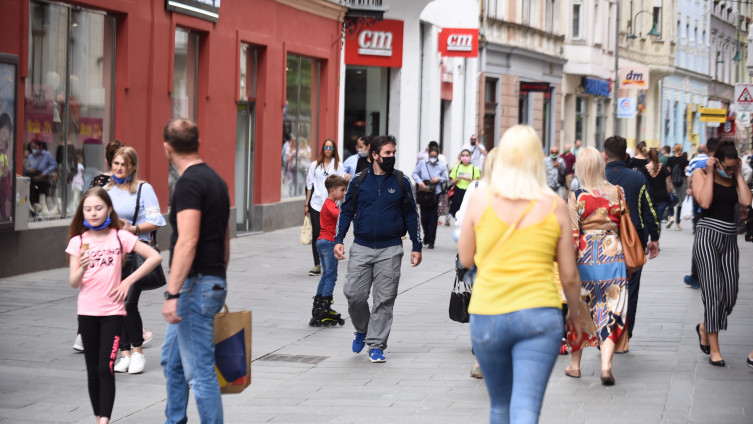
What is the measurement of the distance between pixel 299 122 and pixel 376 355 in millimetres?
14744

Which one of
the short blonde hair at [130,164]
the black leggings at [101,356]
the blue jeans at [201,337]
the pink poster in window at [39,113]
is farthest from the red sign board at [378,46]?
the blue jeans at [201,337]

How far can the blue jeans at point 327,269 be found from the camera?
11094 mm

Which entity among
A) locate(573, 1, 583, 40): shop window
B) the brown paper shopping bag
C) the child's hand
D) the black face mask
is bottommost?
the brown paper shopping bag

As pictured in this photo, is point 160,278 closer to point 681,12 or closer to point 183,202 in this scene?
point 183,202

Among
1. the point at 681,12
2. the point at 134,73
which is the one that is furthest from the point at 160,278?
the point at 681,12

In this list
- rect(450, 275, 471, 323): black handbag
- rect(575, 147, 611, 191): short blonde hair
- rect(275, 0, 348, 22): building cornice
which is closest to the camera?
rect(575, 147, 611, 191): short blonde hair

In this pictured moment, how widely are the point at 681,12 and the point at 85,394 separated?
57944 millimetres

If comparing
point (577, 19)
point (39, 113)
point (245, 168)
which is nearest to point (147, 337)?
point (39, 113)

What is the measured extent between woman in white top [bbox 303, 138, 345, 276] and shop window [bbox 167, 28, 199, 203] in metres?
3.72

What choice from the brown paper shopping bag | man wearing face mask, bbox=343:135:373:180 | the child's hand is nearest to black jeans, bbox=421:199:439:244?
man wearing face mask, bbox=343:135:373:180

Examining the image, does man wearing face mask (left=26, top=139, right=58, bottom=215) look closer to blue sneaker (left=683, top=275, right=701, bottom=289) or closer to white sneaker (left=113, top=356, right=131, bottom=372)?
white sneaker (left=113, top=356, right=131, bottom=372)

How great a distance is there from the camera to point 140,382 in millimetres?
8312

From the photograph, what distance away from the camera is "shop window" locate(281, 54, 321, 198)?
2289 cm

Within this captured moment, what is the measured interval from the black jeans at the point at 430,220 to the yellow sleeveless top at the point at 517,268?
1447cm
